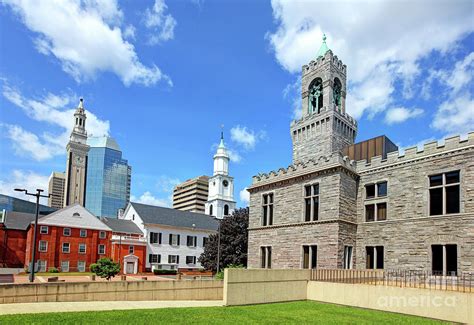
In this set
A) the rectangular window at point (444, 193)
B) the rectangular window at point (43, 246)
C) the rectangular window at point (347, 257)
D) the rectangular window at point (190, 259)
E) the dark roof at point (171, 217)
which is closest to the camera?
the rectangular window at point (444, 193)

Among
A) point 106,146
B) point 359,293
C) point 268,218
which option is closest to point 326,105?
point 268,218

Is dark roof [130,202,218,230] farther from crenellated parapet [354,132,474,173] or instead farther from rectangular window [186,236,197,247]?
crenellated parapet [354,132,474,173]

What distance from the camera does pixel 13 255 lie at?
55.0 metres

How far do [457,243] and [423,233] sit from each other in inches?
86.8

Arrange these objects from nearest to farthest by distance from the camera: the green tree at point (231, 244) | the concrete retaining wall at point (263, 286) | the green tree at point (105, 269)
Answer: the concrete retaining wall at point (263, 286) < the green tree at point (105, 269) < the green tree at point (231, 244)

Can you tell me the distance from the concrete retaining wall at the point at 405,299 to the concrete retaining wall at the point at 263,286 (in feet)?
3.69

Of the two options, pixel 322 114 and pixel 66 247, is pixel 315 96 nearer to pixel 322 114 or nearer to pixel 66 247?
pixel 322 114

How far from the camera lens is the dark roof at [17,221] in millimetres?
55812

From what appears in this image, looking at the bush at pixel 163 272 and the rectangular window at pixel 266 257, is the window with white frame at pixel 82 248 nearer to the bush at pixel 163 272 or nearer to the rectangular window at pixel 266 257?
the bush at pixel 163 272

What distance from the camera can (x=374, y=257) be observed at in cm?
2684

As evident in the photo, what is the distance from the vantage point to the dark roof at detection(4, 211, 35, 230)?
5581 centimetres

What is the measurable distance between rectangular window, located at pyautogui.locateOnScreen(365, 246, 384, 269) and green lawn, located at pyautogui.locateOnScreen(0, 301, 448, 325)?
9949mm

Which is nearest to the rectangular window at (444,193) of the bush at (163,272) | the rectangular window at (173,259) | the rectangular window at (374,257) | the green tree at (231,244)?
the rectangular window at (374,257)

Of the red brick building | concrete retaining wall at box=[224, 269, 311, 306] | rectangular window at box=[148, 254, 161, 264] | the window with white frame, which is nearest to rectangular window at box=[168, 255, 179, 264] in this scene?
rectangular window at box=[148, 254, 161, 264]
